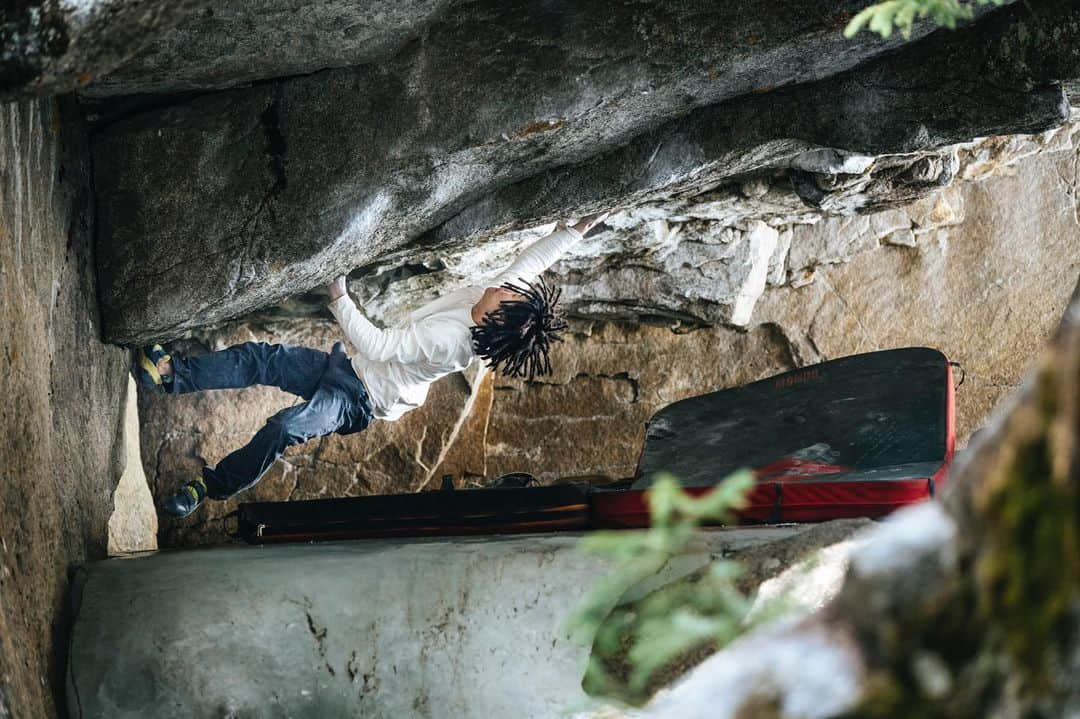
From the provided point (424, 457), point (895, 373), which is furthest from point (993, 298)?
point (424, 457)

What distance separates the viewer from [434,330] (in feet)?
14.4

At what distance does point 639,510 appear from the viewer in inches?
156

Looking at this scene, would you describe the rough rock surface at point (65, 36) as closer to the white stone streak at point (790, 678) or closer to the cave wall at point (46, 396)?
the cave wall at point (46, 396)

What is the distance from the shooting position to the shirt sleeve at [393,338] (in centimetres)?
439

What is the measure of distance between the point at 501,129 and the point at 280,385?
5.82 ft

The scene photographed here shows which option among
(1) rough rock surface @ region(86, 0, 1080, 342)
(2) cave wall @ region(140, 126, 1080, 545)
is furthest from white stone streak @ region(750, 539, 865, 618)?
(2) cave wall @ region(140, 126, 1080, 545)

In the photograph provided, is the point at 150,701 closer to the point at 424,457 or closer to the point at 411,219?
the point at 411,219

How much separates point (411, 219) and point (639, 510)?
1.28 m

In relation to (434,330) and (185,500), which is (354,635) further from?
(185,500)

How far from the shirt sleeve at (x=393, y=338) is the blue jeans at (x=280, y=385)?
28 cm

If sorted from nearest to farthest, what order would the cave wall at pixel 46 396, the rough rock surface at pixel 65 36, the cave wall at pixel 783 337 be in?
the rough rock surface at pixel 65 36 → the cave wall at pixel 46 396 → the cave wall at pixel 783 337

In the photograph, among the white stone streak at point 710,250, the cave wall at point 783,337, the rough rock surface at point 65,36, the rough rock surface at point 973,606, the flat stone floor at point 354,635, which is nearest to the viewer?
the rough rock surface at point 973,606

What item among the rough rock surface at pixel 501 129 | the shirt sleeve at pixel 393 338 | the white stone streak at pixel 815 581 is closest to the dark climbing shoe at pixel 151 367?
the rough rock surface at pixel 501 129

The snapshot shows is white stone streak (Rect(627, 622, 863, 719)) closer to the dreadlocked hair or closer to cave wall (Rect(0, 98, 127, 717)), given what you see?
cave wall (Rect(0, 98, 127, 717))
